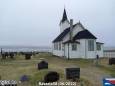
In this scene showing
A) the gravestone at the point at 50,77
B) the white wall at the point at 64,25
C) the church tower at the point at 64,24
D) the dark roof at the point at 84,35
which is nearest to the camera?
the gravestone at the point at 50,77

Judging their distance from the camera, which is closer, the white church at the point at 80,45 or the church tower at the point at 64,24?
the white church at the point at 80,45

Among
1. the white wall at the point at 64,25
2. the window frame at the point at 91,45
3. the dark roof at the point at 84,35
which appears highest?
the white wall at the point at 64,25

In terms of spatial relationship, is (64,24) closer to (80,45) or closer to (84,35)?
(84,35)

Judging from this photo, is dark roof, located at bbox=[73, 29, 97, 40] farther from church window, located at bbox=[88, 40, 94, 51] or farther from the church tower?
the church tower

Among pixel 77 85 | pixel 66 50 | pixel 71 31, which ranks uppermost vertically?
pixel 71 31

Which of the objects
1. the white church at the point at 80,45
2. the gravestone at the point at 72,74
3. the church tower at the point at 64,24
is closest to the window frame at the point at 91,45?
the white church at the point at 80,45

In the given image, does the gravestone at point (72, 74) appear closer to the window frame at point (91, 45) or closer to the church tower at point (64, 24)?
the window frame at point (91, 45)

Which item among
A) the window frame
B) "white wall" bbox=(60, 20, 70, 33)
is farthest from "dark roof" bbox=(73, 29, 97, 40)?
"white wall" bbox=(60, 20, 70, 33)

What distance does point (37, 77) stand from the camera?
2509cm

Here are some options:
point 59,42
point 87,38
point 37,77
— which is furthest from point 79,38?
point 37,77

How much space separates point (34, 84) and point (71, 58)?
27.9m

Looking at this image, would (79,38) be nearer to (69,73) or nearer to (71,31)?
(71,31)

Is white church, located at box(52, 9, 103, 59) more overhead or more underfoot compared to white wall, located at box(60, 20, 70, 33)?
more underfoot

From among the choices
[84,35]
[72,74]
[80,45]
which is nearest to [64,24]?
[84,35]
